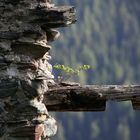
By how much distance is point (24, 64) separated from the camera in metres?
11.6

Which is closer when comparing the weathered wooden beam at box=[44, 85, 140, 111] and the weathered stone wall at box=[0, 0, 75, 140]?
the weathered stone wall at box=[0, 0, 75, 140]

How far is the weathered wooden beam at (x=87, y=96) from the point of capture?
11.9 metres

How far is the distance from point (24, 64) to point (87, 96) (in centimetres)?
150

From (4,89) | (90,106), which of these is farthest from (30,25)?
(90,106)

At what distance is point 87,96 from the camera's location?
12047 mm

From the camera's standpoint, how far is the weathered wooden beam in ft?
38.9

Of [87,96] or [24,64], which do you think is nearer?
[24,64]

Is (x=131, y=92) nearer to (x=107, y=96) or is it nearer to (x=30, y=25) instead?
(x=107, y=96)

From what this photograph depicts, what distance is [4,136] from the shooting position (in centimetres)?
1135

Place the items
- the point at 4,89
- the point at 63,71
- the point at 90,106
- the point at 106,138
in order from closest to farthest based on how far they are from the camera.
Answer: the point at 4,89 < the point at 90,106 < the point at 63,71 < the point at 106,138

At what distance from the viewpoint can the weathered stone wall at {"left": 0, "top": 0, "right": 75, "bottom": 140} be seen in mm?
11375

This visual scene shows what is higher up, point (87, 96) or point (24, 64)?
point (24, 64)

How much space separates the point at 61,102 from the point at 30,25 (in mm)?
1761

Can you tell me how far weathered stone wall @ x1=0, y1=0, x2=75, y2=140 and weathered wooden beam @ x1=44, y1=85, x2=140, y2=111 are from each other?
44cm
